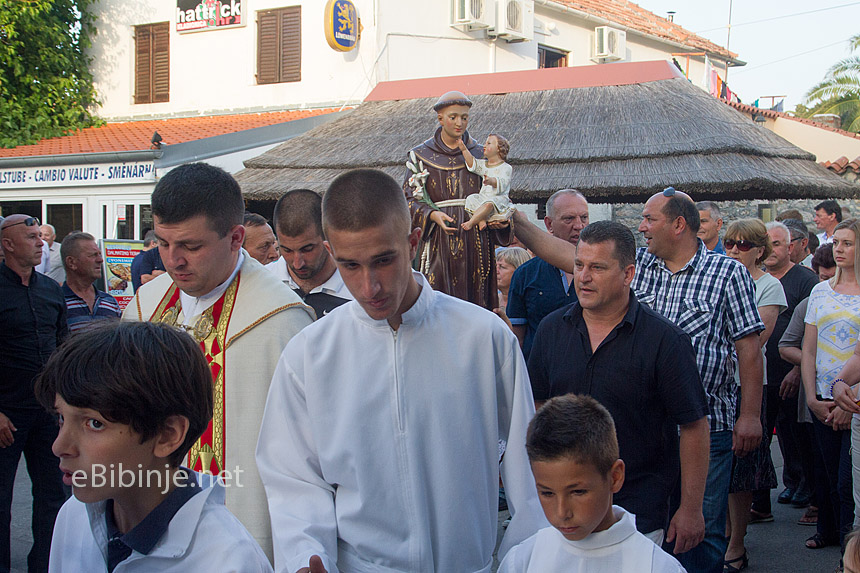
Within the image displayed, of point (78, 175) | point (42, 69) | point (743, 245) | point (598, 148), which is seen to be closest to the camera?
point (743, 245)

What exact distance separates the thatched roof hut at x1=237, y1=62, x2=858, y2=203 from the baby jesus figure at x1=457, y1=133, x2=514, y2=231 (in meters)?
7.44

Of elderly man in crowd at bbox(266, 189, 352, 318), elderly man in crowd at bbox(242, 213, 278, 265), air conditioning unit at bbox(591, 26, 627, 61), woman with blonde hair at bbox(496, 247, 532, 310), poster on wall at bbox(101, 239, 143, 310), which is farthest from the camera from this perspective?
air conditioning unit at bbox(591, 26, 627, 61)

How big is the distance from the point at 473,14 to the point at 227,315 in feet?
53.5

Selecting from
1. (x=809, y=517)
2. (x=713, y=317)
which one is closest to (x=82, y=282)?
(x=713, y=317)

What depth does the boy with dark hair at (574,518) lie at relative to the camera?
98.7 inches

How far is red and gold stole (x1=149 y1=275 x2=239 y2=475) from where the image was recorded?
2.95 meters

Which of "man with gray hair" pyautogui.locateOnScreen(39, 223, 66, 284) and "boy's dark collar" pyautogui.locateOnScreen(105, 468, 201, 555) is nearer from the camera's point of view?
"boy's dark collar" pyautogui.locateOnScreen(105, 468, 201, 555)

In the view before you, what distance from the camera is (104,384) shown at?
6.15 ft

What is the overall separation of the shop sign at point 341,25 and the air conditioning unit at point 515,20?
332 cm

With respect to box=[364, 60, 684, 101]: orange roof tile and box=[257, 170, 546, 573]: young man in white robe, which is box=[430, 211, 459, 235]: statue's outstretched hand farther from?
box=[364, 60, 684, 101]: orange roof tile

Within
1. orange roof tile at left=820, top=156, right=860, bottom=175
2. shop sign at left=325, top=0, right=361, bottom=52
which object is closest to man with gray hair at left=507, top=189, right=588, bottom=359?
orange roof tile at left=820, top=156, right=860, bottom=175

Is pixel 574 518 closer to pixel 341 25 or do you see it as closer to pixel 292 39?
pixel 341 25

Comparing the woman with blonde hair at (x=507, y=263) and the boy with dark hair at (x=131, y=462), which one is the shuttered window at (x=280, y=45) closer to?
the woman with blonde hair at (x=507, y=263)

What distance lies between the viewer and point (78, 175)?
1573cm
